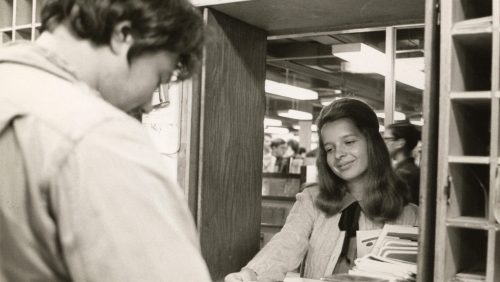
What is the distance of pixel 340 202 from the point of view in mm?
2316

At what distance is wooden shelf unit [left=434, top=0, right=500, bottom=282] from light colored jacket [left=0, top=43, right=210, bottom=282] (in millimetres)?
911

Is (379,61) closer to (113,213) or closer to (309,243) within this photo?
(309,243)

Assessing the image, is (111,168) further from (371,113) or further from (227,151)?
(371,113)

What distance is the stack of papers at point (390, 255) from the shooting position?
175 cm

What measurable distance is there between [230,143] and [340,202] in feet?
1.81

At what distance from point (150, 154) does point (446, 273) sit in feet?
3.38

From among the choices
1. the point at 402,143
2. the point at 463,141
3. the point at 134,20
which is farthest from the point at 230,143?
the point at 402,143

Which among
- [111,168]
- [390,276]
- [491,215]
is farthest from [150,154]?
[390,276]

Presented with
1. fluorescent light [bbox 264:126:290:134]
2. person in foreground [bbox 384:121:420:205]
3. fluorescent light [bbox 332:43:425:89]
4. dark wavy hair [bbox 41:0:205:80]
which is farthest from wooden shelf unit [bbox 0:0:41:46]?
fluorescent light [bbox 264:126:290:134]

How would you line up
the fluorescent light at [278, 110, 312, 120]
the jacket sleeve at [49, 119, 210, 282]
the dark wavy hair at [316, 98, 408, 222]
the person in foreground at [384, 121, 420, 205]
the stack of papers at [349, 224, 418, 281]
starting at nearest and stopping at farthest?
the jacket sleeve at [49, 119, 210, 282]
the stack of papers at [349, 224, 418, 281]
the dark wavy hair at [316, 98, 408, 222]
the person in foreground at [384, 121, 420, 205]
the fluorescent light at [278, 110, 312, 120]

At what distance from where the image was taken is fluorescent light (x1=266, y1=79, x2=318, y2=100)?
9545mm

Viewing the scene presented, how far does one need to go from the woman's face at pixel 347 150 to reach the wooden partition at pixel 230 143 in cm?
33

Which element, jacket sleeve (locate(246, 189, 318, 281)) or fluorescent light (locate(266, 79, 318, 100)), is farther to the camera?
fluorescent light (locate(266, 79, 318, 100))

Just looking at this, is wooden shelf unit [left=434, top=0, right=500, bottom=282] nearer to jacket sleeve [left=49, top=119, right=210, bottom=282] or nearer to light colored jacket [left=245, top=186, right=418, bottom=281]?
light colored jacket [left=245, top=186, right=418, bottom=281]
